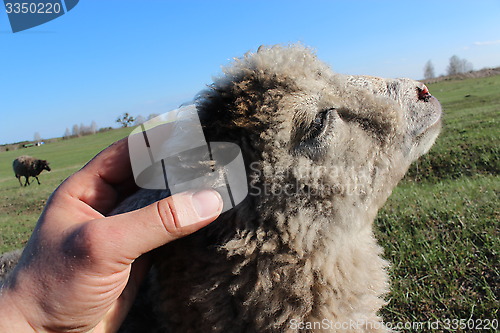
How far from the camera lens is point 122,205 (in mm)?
1956

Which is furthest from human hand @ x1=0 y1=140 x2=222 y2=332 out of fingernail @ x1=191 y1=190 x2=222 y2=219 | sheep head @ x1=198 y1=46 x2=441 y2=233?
sheep head @ x1=198 y1=46 x2=441 y2=233

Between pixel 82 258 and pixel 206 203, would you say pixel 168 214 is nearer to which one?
pixel 206 203

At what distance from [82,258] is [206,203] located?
55 centimetres

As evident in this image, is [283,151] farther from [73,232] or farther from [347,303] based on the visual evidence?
[73,232]

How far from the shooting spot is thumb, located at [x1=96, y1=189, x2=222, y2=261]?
1.64 m

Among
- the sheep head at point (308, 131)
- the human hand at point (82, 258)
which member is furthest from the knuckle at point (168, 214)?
the sheep head at point (308, 131)

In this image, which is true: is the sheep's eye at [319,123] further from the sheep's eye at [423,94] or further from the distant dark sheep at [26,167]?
the distant dark sheep at [26,167]

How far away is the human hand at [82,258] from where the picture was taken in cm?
161

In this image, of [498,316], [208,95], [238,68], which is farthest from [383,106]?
[498,316]

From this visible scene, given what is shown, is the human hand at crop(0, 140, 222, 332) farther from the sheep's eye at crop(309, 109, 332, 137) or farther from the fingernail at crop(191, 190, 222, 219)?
the sheep's eye at crop(309, 109, 332, 137)

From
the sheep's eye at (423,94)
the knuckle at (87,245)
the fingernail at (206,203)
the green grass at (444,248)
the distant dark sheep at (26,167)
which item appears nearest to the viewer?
the knuckle at (87,245)

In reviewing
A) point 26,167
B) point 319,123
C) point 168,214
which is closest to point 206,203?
point 168,214

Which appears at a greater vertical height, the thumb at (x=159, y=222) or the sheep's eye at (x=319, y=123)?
the sheep's eye at (x=319, y=123)

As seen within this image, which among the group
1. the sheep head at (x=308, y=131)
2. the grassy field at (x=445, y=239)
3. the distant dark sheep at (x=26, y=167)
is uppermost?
the sheep head at (x=308, y=131)
